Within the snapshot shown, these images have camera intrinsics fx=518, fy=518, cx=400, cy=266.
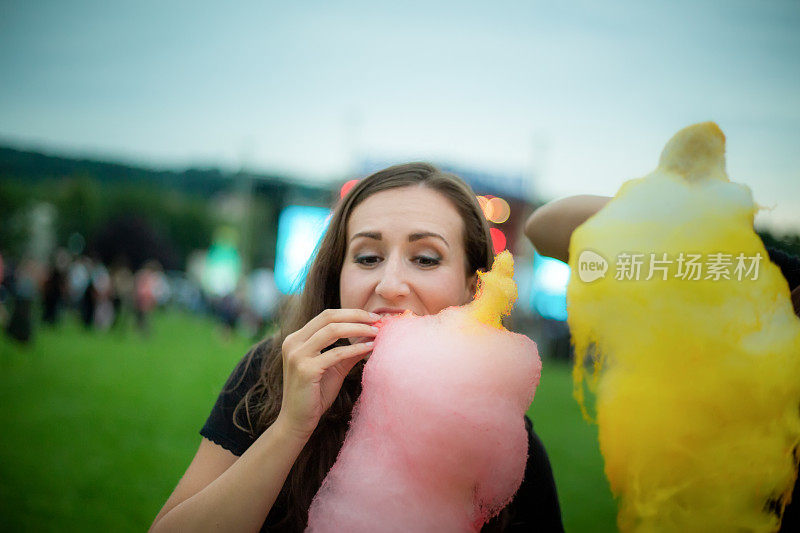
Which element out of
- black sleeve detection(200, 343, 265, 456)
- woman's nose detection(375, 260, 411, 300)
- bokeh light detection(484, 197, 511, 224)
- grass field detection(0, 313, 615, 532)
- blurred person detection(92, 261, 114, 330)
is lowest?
blurred person detection(92, 261, 114, 330)

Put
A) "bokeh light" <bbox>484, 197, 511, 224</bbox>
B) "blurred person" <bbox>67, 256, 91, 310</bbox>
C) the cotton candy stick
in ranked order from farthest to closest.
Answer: "blurred person" <bbox>67, 256, 91, 310</bbox> < "bokeh light" <bbox>484, 197, 511, 224</bbox> < the cotton candy stick

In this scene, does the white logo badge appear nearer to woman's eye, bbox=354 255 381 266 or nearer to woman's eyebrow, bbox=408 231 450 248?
woman's eyebrow, bbox=408 231 450 248

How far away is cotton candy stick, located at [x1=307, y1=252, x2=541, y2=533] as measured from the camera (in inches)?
40.9

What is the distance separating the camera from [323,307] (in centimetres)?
161

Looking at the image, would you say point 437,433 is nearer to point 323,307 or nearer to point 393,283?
point 393,283

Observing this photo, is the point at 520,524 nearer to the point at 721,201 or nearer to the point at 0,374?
the point at 721,201

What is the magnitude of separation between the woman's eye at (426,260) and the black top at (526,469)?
54 centimetres

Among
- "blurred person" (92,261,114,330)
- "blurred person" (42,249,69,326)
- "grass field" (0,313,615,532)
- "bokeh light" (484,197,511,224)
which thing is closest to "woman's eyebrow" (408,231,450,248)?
"grass field" (0,313,615,532)

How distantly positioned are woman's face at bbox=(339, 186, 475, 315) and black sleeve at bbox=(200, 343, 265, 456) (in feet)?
1.10

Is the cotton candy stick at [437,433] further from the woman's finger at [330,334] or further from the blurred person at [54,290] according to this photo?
the blurred person at [54,290]

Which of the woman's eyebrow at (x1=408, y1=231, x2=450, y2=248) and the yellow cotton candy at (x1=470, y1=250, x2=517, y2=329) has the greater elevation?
the woman's eyebrow at (x1=408, y1=231, x2=450, y2=248)

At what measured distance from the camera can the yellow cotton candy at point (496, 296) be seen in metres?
1.15

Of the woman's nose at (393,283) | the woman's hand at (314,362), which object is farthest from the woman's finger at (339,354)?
the woman's nose at (393,283)

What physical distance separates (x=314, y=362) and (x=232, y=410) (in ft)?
1.34
